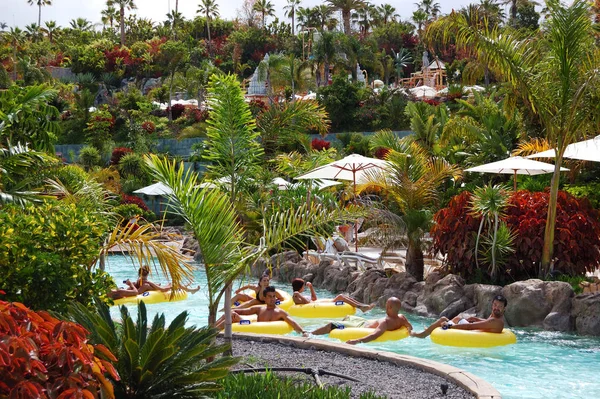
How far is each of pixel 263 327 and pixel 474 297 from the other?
11.2 feet

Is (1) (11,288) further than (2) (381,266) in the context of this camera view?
No

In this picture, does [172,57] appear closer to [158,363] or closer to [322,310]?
[322,310]

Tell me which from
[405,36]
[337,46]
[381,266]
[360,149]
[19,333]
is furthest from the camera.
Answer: [405,36]

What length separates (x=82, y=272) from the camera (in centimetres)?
691

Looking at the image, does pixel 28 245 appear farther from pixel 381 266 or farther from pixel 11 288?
pixel 381 266

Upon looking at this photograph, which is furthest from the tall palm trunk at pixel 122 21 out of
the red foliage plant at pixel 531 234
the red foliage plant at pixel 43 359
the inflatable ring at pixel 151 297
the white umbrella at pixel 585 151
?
the red foliage plant at pixel 43 359

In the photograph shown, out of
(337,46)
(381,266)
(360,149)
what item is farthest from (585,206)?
(337,46)

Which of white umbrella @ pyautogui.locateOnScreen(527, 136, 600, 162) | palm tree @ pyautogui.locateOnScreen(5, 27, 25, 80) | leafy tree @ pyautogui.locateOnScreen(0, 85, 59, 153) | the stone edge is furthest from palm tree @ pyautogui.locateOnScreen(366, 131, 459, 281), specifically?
palm tree @ pyautogui.locateOnScreen(5, 27, 25, 80)

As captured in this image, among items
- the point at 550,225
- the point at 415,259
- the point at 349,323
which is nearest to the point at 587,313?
the point at 550,225

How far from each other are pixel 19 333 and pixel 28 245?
314 centimetres

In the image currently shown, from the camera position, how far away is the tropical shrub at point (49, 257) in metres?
6.48

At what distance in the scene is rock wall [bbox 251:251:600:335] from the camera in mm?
10812

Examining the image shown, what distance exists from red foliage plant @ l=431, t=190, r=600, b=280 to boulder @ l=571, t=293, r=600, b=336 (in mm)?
1255

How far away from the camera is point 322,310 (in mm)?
12141
